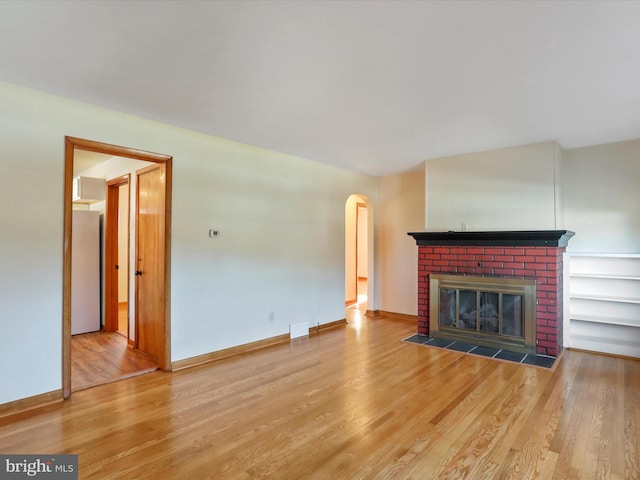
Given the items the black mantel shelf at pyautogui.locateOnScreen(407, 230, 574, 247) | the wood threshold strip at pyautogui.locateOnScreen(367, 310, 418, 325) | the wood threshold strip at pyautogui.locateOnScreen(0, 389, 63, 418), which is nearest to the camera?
the wood threshold strip at pyautogui.locateOnScreen(0, 389, 63, 418)

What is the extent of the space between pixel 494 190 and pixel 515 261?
0.91 m

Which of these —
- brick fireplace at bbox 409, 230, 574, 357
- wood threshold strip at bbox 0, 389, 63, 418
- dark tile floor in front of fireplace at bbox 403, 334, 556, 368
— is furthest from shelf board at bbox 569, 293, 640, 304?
wood threshold strip at bbox 0, 389, 63, 418

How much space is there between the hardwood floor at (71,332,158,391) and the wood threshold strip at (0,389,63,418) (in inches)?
8.2

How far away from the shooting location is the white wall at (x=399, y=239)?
18.7 ft

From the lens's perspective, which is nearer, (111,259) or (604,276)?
(604,276)

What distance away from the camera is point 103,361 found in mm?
3734

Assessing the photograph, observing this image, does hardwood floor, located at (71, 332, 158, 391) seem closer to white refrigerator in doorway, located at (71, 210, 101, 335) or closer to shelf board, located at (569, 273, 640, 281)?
white refrigerator in doorway, located at (71, 210, 101, 335)

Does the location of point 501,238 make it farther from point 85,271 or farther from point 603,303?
point 85,271

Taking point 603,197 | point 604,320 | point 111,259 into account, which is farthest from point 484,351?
point 111,259

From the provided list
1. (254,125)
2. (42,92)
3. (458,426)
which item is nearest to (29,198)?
(42,92)

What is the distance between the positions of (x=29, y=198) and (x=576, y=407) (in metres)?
4.44

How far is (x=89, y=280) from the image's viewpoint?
5.06 metres

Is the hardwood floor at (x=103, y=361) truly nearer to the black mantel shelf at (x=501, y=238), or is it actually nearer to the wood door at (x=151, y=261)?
the wood door at (x=151, y=261)

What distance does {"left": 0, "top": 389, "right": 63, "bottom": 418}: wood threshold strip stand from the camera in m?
2.56
